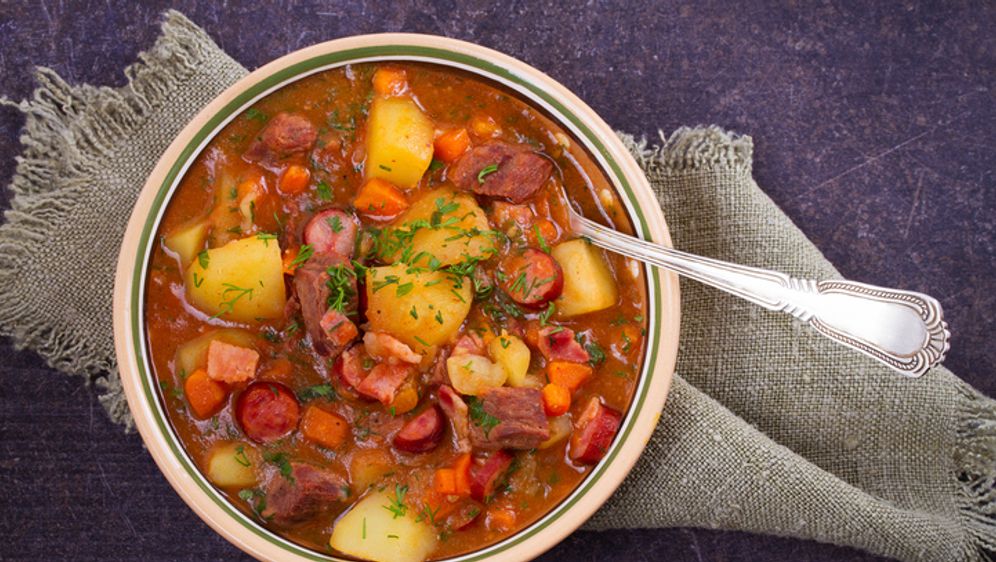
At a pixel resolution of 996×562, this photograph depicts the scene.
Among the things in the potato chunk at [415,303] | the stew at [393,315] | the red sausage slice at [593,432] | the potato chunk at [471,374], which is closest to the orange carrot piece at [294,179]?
the stew at [393,315]

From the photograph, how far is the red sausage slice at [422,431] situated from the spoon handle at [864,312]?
3.35 ft

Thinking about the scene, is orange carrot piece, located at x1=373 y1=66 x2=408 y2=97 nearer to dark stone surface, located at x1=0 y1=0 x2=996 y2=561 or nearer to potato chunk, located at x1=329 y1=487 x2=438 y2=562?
dark stone surface, located at x1=0 y1=0 x2=996 y2=561

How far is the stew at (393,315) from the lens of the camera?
3.13 m

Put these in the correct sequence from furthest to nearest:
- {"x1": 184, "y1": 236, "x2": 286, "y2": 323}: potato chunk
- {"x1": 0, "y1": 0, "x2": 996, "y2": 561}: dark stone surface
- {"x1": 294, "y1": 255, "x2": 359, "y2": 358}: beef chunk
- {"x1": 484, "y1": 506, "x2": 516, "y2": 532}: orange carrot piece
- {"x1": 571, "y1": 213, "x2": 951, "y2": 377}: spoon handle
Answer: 1. {"x1": 0, "y1": 0, "x2": 996, "y2": 561}: dark stone surface
2. {"x1": 484, "y1": 506, "x2": 516, "y2": 532}: orange carrot piece
3. {"x1": 184, "y1": 236, "x2": 286, "y2": 323}: potato chunk
4. {"x1": 294, "y1": 255, "x2": 359, "y2": 358}: beef chunk
5. {"x1": 571, "y1": 213, "x2": 951, "y2": 377}: spoon handle

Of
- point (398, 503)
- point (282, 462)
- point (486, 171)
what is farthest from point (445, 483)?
point (486, 171)

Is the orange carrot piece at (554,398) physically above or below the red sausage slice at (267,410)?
above

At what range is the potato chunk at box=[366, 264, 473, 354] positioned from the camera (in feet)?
10.2

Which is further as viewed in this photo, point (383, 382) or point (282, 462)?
point (282, 462)

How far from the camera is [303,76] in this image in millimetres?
3275

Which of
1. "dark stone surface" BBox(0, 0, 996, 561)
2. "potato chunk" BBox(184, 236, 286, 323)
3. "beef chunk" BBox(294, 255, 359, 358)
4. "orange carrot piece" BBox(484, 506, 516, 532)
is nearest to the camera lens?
"beef chunk" BBox(294, 255, 359, 358)

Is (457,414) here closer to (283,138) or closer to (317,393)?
(317,393)

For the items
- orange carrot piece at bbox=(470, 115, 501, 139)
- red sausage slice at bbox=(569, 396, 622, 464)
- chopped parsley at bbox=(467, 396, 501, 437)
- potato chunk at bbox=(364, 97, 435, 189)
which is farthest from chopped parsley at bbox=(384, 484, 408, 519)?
orange carrot piece at bbox=(470, 115, 501, 139)

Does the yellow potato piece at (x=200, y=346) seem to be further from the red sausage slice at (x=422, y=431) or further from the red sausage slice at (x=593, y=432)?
the red sausage slice at (x=593, y=432)

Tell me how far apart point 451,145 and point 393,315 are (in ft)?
2.03
